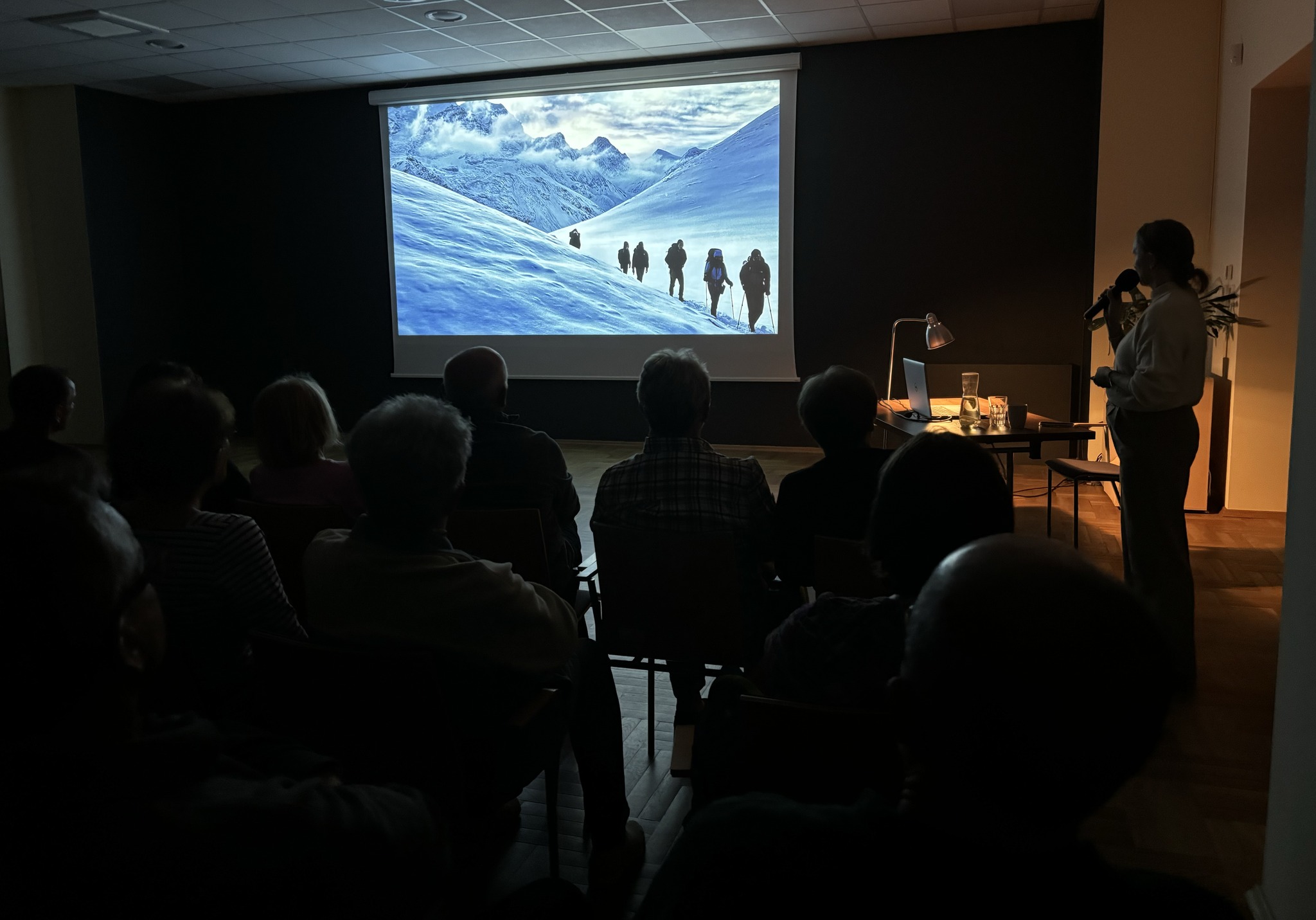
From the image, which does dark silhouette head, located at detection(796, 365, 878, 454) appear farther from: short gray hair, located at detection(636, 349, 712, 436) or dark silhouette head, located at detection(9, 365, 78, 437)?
dark silhouette head, located at detection(9, 365, 78, 437)

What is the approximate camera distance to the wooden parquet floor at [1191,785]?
207cm

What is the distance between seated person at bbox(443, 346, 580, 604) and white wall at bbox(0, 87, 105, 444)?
7.57 meters

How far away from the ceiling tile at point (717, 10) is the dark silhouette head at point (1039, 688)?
6317 millimetres

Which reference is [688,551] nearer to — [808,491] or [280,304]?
[808,491]

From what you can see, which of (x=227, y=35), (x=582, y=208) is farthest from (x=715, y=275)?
(x=227, y=35)

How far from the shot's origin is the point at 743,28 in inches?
269

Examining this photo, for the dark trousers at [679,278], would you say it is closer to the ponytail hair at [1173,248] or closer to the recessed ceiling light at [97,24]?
the recessed ceiling light at [97,24]

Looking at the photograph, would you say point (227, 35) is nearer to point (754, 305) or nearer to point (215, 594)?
point (754, 305)

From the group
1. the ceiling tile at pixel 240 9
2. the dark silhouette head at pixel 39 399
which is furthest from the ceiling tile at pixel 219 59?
the dark silhouette head at pixel 39 399

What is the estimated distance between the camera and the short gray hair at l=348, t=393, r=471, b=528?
1586 millimetres

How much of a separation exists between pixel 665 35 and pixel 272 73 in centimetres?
364

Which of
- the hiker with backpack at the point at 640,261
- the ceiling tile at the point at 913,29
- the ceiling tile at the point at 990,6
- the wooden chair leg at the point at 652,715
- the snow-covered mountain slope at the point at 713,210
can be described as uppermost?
the ceiling tile at the point at 913,29

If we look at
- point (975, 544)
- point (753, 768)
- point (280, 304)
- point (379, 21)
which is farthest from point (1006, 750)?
point (280, 304)

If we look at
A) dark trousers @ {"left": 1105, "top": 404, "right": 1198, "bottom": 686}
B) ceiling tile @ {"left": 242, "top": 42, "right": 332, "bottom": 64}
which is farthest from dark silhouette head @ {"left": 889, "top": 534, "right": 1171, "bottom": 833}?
ceiling tile @ {"left": 242, "top": 42, "right": 332, "bottom": 64}
